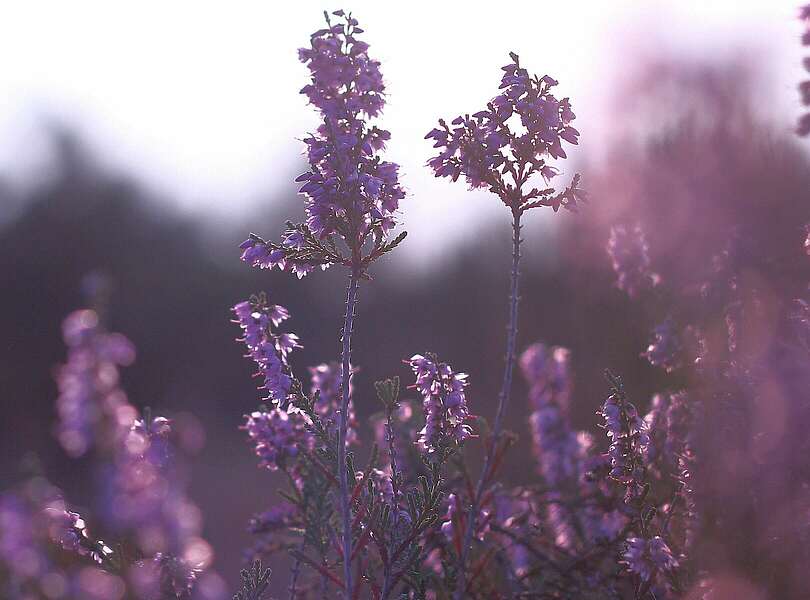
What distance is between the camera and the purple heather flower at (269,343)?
11.5ft

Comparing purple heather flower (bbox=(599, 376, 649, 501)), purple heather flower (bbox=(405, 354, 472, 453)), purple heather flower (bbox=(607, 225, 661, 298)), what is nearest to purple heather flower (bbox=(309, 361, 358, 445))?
purple heather flower (bbox=(405, 354, 472, 453))

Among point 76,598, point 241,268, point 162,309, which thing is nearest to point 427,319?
point 241,268

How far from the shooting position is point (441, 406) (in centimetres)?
340

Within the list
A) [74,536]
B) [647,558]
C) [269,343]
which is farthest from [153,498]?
[647,558]

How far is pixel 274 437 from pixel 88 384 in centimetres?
456

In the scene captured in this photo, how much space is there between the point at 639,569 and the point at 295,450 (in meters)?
1.44

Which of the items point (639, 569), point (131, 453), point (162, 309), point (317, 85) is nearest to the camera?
point (639, 569)

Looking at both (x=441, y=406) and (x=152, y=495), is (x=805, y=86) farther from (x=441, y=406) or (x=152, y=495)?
(x=152, y=495)

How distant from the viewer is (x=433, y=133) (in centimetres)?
355

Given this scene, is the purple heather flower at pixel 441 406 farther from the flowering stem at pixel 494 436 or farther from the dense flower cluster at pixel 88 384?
the dense flower cluster at pixel 88 384

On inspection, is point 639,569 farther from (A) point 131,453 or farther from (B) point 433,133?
(A) point 131,453

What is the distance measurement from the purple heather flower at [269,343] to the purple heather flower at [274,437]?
77 mm

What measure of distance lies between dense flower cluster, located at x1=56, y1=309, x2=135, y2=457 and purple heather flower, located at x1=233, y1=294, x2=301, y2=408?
407cm

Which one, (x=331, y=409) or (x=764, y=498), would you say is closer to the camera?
(x=764, y=498)
